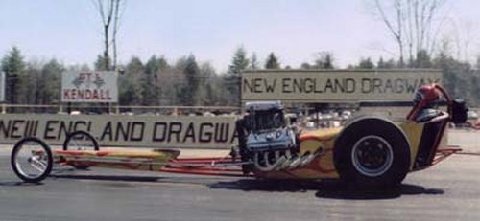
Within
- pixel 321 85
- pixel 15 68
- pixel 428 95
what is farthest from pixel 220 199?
pixel 15 68

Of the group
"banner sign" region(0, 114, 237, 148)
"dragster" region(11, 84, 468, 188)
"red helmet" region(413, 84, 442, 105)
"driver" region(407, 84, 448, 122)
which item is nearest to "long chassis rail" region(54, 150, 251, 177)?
"dragster" region(11, 84, 468, 188)

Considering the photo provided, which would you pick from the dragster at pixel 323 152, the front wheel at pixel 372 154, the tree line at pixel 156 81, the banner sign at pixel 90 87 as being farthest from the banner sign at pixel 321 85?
the tree line at pixel 156 81

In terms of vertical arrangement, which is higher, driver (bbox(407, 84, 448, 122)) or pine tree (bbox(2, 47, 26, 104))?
pine tree (bbox(2, 47, 26, 104))

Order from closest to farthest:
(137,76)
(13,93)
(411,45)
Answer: (411,45), (13,93), (137,76)

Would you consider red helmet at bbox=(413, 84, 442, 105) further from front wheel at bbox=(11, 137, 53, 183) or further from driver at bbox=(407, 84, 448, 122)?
front wheel at bbox=(11, 137, 53, 183)

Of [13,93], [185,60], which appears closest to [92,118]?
[13,93]

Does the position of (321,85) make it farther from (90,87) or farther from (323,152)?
(323,152)

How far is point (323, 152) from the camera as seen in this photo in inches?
490

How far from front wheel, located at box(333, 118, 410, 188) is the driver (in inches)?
24.0

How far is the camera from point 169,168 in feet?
43.9

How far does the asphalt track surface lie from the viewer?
33.1ft

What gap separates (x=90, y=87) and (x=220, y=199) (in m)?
23.0

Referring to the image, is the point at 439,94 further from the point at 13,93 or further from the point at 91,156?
the point at 13,93

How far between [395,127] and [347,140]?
71cm
